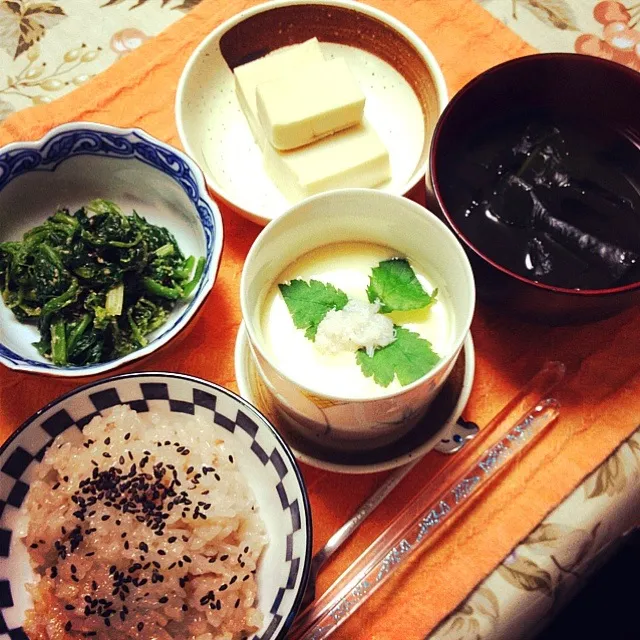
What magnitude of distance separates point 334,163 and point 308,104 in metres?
0.15

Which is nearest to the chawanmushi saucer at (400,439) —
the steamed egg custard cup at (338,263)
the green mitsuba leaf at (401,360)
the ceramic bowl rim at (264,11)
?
the steamed egg custard cup at (338,263)

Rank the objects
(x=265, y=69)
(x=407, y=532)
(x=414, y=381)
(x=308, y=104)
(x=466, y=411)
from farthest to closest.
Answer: (x=265, y=69) → (x=308, y=104) → (x=466, y=411) → (x=407, y=532) → (x=414, y=381)

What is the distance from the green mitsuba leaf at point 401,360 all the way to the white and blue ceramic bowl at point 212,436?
0.20 meters

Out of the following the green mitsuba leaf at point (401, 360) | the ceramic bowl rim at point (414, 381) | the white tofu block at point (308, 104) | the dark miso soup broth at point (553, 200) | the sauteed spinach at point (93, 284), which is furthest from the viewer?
the white tofu block at point (308, 104)

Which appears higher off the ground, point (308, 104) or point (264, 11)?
point (264, 11)

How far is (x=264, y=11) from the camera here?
5.35ft

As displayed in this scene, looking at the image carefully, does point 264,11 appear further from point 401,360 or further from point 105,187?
point 401,360

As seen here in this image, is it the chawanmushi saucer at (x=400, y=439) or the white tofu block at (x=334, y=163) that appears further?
the white tofu block at (x=334, y=163)

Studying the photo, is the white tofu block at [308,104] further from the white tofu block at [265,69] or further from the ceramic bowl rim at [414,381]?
the ceramic bowl rim at [414,381]

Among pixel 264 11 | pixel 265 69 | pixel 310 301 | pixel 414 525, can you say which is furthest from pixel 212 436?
pixel 264 11

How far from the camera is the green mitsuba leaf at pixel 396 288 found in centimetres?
124

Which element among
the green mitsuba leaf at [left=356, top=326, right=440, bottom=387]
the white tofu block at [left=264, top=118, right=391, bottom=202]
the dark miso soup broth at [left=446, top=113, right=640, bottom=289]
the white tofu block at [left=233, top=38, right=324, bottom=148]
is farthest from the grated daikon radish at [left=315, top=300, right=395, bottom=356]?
the white tofu block at [left=233, top=38, right=324, bottom=148]

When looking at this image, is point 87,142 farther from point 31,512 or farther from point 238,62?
point 31,512

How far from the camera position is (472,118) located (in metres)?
1.43
